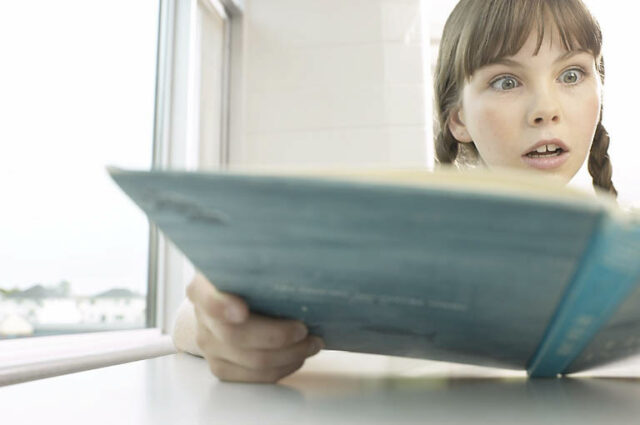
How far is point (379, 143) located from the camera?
198 centimetres

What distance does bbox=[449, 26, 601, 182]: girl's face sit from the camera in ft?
2.34

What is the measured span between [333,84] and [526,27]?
134 cm

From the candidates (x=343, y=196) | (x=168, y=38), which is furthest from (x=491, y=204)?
(x=168, y=38)

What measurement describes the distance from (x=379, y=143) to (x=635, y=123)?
849 millimetres

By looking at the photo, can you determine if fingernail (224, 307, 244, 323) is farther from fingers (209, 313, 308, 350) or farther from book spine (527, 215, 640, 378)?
book spine (527, 215, 640, 378)

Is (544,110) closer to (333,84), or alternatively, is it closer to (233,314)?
(233,314)

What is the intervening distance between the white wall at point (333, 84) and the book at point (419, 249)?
1704 mm

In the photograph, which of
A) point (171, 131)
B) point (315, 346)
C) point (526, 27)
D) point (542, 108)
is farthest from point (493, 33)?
point (171, 131)

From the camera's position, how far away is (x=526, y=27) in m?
0.74

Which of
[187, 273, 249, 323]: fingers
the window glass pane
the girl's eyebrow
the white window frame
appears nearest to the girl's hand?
[187, 273, 249, 323]: fingers

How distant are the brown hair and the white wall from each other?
3.37 ft

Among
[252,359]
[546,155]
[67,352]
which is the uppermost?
[546,155]

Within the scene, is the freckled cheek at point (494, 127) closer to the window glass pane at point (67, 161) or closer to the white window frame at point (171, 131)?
the window glass pane at point (67, 161)

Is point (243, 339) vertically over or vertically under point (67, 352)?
over
